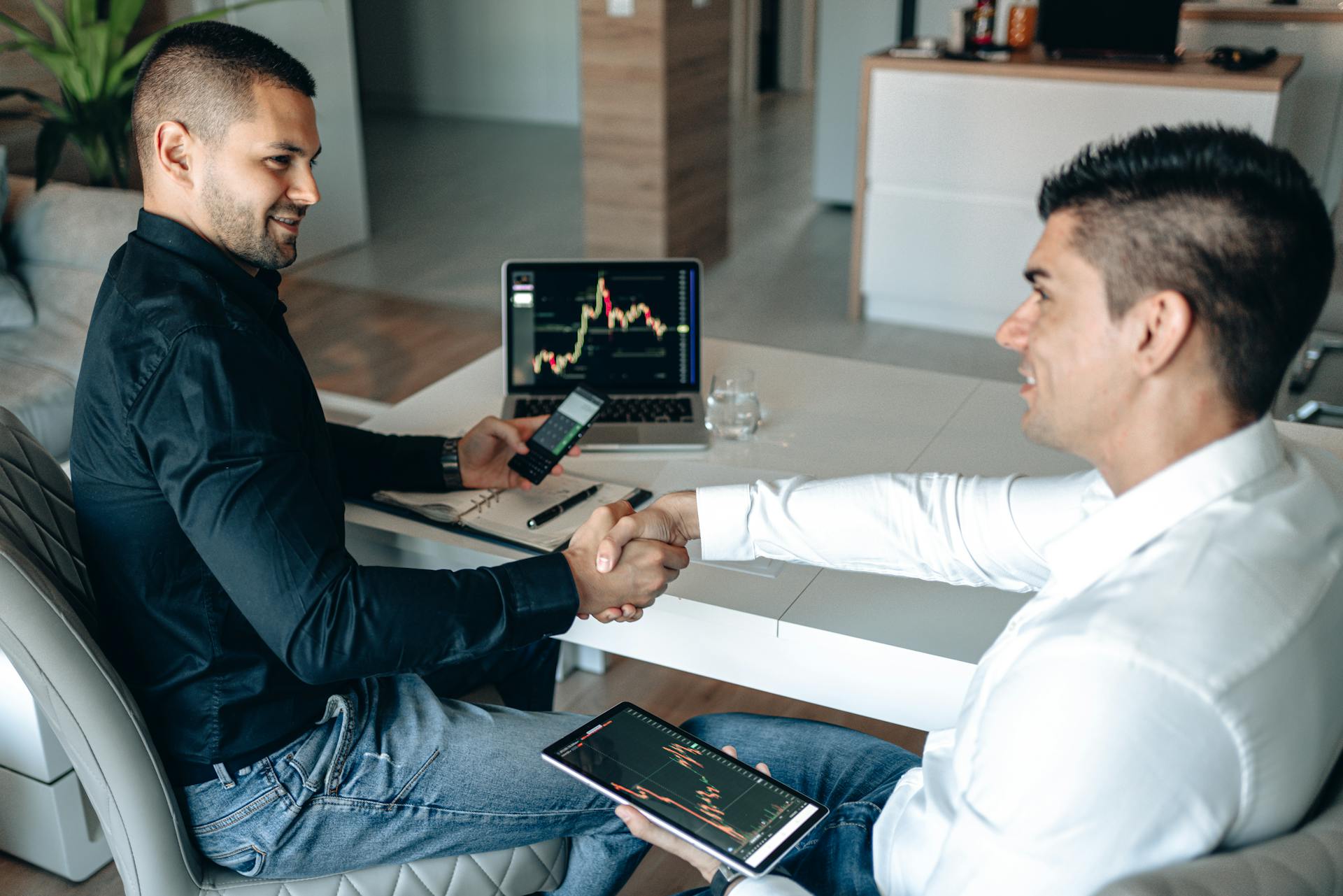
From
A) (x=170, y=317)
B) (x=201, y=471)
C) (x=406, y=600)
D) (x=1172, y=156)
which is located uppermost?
(x=1172, y=156)

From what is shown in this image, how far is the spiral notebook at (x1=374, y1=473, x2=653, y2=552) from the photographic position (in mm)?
1604

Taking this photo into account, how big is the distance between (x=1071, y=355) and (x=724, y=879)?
60 centimetres

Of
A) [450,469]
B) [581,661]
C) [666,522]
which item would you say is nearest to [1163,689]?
[666,522]

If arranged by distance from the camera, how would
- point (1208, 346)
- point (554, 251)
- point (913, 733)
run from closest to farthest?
1. point (1208, 346)
2. point (913, 733)
3. point (554, 251)

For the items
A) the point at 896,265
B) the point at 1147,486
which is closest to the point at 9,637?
the point at 1147,486

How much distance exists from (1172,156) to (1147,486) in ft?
0.87

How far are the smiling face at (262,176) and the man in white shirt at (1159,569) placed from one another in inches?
32.4

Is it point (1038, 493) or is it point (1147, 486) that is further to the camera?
point (1038, 493)

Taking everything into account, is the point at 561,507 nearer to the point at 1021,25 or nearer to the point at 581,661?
the point at 581,661

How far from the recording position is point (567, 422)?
1769 millimetres

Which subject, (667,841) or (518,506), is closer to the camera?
(667,841)

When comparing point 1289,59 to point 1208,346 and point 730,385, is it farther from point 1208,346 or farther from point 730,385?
point 1208,346

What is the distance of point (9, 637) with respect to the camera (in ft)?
3.87

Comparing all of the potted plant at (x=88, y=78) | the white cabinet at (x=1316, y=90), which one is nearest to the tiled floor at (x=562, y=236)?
the potted plant at (x=88, y=78)
